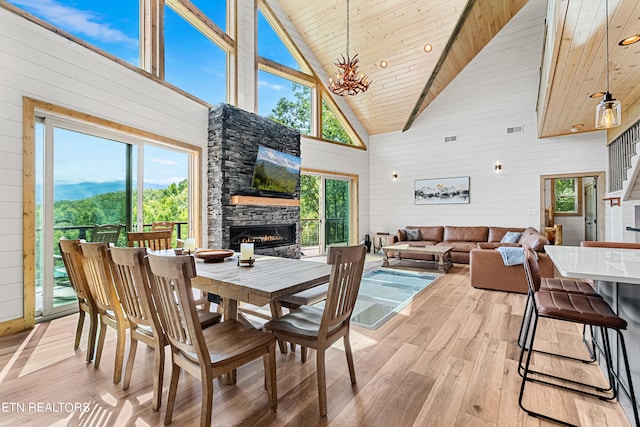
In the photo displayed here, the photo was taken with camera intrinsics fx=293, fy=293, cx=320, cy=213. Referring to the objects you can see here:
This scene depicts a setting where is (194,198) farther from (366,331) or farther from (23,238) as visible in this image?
(366,331)

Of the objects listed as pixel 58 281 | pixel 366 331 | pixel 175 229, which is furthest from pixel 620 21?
pixel 58 281

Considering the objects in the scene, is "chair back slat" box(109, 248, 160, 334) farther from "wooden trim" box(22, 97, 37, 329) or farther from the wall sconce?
the wall sconce

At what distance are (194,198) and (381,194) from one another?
537 cm

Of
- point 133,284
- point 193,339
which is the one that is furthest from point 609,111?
point 133,284

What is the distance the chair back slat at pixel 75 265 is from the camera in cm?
215

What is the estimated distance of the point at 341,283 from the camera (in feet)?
5.57

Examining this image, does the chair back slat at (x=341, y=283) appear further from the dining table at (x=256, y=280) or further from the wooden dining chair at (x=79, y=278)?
the wooden dining chair at (x=79, y=278)

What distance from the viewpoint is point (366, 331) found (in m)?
2.82

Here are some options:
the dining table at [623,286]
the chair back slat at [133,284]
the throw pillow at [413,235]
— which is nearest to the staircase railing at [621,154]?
the throw pillow at [413,235]

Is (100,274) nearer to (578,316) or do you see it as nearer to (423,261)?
(578,316)

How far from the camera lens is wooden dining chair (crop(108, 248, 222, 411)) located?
63.6 inches

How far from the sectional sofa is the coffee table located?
0.18 metres

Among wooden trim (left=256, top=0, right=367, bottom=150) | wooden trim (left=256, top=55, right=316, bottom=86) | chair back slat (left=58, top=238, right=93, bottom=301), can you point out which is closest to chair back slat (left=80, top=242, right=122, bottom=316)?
chair back slat (left=58, top=238, right=93, bottom=301)

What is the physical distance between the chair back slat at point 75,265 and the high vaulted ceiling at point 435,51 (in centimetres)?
426
